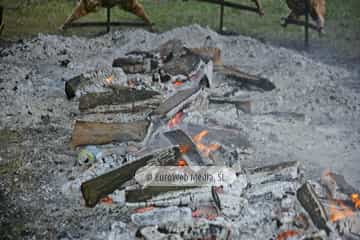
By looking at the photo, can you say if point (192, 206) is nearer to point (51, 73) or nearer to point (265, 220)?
point (265, 220)

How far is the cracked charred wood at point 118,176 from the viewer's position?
465 centimetres

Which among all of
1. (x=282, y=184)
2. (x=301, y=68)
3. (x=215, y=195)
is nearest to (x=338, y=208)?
(x=282, y=184)

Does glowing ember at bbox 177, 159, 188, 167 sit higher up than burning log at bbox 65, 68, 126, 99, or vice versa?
glowing ember at bbox 177, 159, 188, 167

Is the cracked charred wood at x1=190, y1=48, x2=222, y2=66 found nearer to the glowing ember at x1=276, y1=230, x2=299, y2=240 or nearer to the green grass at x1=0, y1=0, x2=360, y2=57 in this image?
the green grass at x1=0, y1=0, x2=360, y2=57

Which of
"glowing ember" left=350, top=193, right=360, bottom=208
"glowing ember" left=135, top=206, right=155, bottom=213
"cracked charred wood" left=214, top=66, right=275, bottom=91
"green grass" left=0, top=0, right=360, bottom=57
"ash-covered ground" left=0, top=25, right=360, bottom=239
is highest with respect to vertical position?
"glowing ember" left=350, top=193, right=360, bottom=208

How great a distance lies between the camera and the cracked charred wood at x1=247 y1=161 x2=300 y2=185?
473 cm

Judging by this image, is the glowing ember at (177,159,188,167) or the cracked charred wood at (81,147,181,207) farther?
the glowing ember at (177,159,188,167)

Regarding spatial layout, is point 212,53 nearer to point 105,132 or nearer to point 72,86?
point 72,86

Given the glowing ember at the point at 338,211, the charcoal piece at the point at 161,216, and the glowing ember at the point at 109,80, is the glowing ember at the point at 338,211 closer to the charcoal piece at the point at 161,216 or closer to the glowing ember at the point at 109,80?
the charcoal piece at the point at 161,216

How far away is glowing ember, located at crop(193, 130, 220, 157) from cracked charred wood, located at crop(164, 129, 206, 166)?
0.29 feet

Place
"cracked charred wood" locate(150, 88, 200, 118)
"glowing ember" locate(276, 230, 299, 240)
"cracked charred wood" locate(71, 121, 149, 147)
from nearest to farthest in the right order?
"glowing ember" locate(276, 230, 299, 240)
"cracked charred wood" locate(71, 121, 149, 147)
"cracked charred wood" locate(150, 88, 200, 118)

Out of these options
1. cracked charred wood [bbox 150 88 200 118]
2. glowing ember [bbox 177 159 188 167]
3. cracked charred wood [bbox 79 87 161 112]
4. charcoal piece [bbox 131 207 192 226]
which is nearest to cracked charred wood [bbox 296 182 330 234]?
charcoal piece [bbox 131 207 192 226]

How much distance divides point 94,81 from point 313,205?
10.6ft

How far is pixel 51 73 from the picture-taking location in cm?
737
